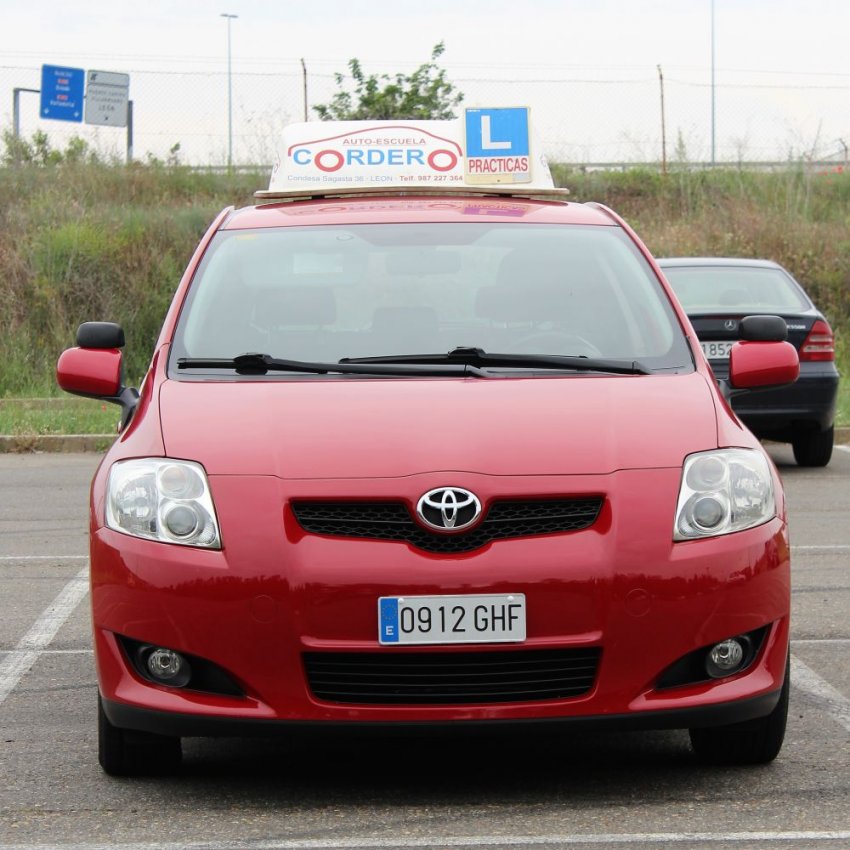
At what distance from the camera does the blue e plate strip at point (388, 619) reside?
169 inches

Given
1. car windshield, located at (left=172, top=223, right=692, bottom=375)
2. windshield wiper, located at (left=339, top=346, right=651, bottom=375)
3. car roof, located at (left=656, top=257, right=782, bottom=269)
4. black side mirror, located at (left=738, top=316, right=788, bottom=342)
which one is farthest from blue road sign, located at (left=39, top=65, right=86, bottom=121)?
windshield wiper, located at (left=339, top=346, right=651, bottom=375)

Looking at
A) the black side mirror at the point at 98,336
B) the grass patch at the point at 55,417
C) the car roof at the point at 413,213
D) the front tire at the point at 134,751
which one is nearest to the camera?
the front tire at the point at 134,751

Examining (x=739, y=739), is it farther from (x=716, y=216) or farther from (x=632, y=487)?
(x=716, y=216)

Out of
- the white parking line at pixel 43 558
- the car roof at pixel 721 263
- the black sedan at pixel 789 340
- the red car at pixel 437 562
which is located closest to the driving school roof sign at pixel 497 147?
the red car at pixel 437 562

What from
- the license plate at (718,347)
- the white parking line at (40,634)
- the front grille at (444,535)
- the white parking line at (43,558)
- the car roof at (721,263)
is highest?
the car roof at (721,263)

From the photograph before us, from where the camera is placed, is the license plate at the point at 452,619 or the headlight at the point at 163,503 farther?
the headlight at the point at 163,503

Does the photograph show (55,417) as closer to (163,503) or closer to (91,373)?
(91,373)

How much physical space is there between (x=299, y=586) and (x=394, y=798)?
666 mm

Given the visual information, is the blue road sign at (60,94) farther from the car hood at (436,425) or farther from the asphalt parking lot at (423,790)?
the car hood at (436,425)

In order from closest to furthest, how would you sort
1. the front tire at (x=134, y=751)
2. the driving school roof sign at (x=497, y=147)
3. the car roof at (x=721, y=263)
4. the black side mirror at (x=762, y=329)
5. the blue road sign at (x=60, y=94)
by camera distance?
the front tire at (x=134, y=751)
the black side mirror at (x=762, y=329)
the driving school roof sign at (x=497, y=147)
the car roof at (x=721, y=263)
the blue road sign at (x=60, y=94)

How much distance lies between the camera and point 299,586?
4305mm

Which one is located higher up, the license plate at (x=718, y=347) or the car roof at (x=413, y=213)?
the car roof at (x=413, y=213)

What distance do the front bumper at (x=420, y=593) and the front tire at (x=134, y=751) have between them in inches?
8.5

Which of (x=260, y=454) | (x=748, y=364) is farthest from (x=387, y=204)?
(x=260, y=454)
